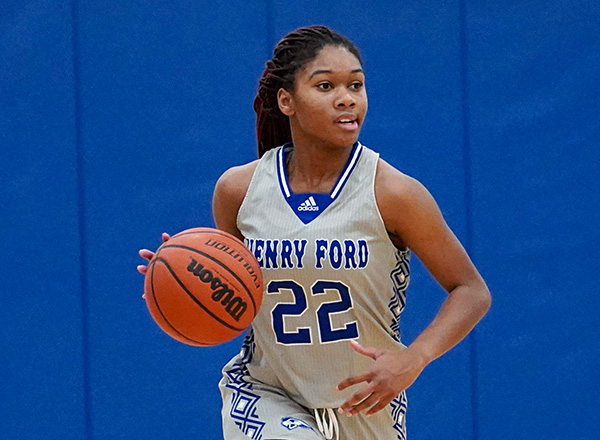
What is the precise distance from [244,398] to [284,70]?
0.95 metres

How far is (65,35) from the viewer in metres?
4.96

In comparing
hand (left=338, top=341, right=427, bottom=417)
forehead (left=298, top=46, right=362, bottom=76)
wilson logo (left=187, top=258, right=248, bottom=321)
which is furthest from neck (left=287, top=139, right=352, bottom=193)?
hand (left=338, top=341, right=427, bottom=417)

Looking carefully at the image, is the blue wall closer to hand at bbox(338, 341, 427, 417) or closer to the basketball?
the basketball

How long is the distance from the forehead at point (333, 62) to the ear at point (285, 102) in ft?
0.32

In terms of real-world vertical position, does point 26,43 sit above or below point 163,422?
above

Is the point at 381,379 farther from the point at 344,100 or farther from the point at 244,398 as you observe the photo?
the point at 344,100

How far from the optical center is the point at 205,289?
2891 mm

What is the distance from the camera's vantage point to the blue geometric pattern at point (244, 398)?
9.98 feet

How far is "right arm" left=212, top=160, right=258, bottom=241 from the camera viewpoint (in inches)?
129

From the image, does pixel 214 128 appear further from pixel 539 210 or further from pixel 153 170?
pixel 539 210

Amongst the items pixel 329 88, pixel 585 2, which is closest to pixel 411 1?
pixel 585 2

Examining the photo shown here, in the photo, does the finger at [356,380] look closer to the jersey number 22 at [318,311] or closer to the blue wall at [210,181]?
the jersey number 22 at [318,311]

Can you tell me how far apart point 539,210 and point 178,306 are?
2557mm

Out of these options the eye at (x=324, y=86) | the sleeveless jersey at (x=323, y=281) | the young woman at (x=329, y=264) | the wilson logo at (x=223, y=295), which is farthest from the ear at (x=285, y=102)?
the wilson logo at (x=223, y=295)
